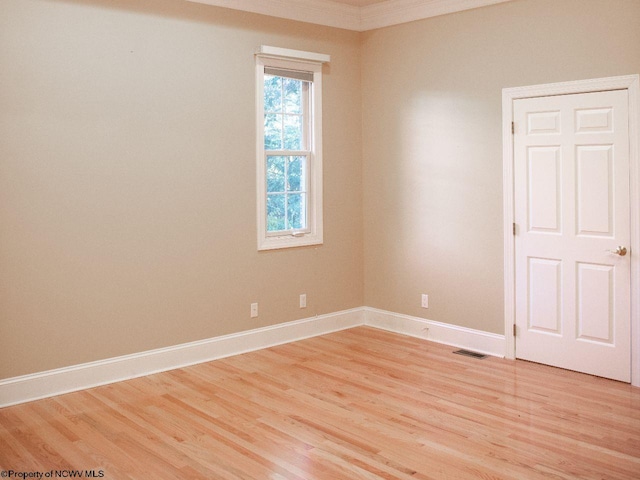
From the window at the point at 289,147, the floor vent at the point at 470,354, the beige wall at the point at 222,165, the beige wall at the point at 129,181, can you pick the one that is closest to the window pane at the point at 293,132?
the window at the point at 289,147

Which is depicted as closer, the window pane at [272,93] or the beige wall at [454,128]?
the beige wall at [454,128]

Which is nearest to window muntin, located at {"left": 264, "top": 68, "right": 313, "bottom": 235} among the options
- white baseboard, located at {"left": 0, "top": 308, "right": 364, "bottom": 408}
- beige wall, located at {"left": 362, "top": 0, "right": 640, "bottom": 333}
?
beige wall, located at {"left": 362, "top": 0, "right": 640, "bottom": 333}

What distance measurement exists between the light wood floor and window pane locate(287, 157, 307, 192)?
1.56m

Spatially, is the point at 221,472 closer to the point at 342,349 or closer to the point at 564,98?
the point at 342,349

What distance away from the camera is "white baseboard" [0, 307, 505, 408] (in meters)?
4.31

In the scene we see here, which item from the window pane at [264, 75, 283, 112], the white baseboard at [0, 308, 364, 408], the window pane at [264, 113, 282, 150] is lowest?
the white baseboard at [0, 308, 364, 408]

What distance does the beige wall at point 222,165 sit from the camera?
4289mm

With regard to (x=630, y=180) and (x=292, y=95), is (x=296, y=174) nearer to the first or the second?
(x=292, y=95)

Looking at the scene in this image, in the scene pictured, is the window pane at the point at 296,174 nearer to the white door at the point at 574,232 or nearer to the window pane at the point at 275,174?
the window pane at the point at 275,174

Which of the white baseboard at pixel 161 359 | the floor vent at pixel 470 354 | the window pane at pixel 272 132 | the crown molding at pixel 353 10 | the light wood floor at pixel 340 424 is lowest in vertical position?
the light wood floor at pixel 340 424

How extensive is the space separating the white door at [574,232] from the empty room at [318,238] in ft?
0.06

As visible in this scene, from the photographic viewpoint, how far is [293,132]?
18.8ft

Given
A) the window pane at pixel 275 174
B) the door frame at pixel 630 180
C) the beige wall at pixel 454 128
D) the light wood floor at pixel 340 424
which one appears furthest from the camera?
the window pane at pixel 275 174

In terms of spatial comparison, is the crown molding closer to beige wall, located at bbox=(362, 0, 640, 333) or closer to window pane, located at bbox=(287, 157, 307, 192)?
beige wall, located at bbox=(362, 0, 640, 333)
